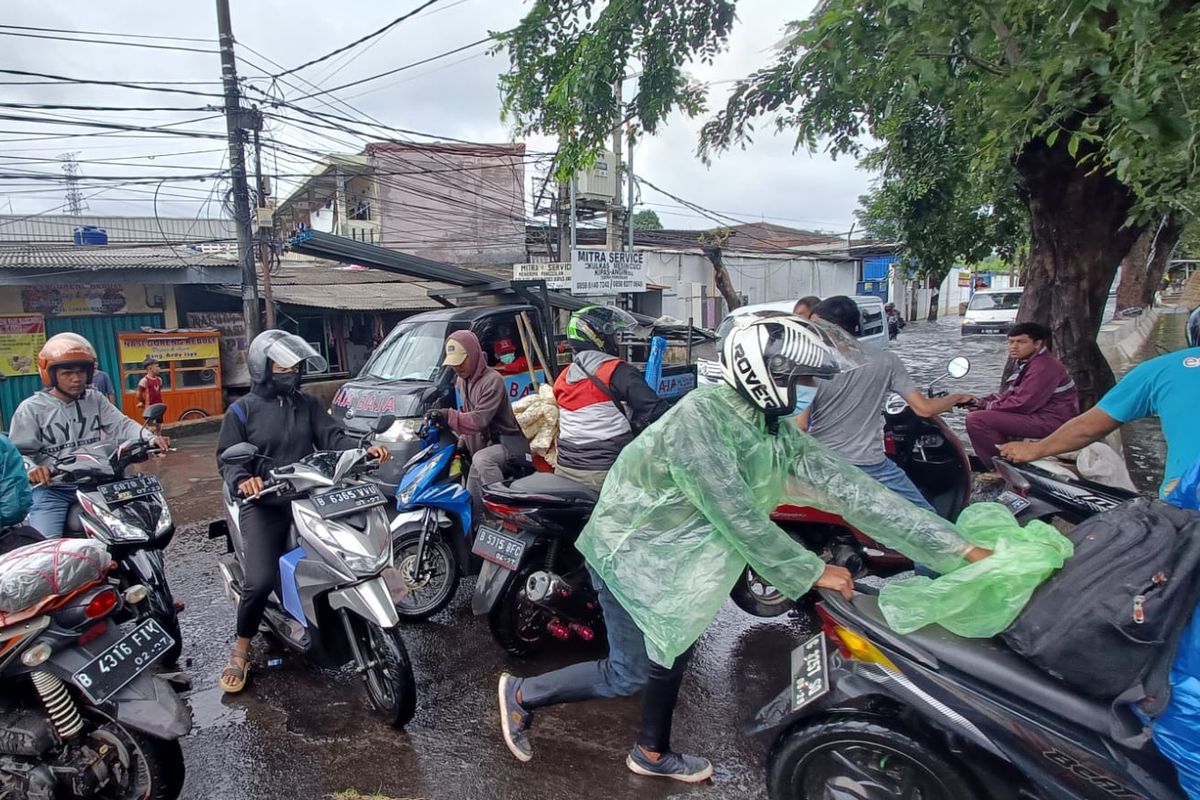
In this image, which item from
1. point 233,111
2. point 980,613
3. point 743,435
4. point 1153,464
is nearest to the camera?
point 980,613

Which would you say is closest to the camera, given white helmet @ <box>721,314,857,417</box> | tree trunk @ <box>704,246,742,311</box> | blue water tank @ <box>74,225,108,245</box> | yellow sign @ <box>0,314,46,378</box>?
white helmet @ <box>721,314,857,417</box>

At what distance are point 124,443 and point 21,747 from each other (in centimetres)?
165

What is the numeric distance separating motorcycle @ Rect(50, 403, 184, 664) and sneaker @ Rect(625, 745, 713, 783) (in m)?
2.06

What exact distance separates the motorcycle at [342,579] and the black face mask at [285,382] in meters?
0.33

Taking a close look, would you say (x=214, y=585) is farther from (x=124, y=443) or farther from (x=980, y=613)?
(x=980, y=613)

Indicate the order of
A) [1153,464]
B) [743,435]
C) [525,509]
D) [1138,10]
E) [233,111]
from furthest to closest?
1. [233,111]
2. [1153,464]
3. [525,509]
4. [1138,10]
5. [743,435]

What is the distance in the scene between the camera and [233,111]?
1050 centimetres

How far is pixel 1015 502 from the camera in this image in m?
3.27

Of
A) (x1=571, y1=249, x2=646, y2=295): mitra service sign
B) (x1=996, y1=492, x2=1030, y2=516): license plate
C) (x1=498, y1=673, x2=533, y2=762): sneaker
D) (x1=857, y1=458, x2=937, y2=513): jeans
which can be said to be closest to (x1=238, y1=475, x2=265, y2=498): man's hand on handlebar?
(x1=498, y1=673, x2=533, y2=762): sneaker

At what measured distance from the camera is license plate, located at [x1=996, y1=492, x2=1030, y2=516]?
3181 millimetres

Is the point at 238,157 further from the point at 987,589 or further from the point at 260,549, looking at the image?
the point at 987,589

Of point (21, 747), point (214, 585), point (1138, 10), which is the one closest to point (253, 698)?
point (21, 747)

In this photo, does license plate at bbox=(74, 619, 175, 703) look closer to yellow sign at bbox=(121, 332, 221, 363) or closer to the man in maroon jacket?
the man in maroon jacket

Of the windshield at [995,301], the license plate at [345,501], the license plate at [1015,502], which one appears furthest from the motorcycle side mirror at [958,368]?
the windshield at [995,301]
